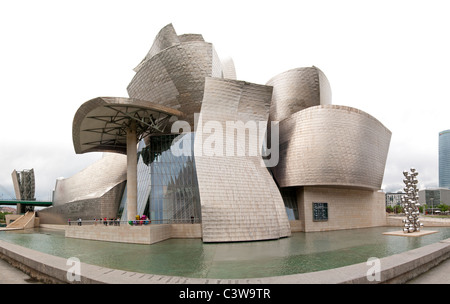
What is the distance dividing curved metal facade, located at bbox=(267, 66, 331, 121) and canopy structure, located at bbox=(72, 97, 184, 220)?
1092cm

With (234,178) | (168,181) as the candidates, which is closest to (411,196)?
(234,178)

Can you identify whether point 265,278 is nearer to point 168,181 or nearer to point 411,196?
point 168,181

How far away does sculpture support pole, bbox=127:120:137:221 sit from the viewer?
21.8 m

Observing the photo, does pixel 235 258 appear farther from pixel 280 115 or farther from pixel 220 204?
pixel 280 115

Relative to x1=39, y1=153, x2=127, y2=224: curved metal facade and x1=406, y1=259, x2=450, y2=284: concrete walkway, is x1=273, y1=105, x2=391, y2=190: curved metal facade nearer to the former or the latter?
x1=406, y1=259, x2=450, y2=284: concrete walkway

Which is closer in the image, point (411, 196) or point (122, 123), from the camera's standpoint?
point (411, 196)

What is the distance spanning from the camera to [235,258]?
1147 centimetres

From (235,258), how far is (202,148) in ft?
33.1

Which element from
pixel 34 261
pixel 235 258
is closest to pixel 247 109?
pixel 235 258

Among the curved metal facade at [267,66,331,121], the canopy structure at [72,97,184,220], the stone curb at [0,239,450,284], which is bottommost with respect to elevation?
the stone curb at [0,239,450,284]

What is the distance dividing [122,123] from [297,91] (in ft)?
55.4

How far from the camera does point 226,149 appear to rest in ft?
68.7

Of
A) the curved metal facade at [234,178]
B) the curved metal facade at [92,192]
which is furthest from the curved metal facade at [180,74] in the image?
the curved metal facade at [92,192]

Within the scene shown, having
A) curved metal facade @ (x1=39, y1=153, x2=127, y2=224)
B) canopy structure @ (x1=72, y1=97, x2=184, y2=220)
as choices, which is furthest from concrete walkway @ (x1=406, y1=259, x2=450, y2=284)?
curved metal facade @ (x1=39, y1=153, x2=127, y2=224)
